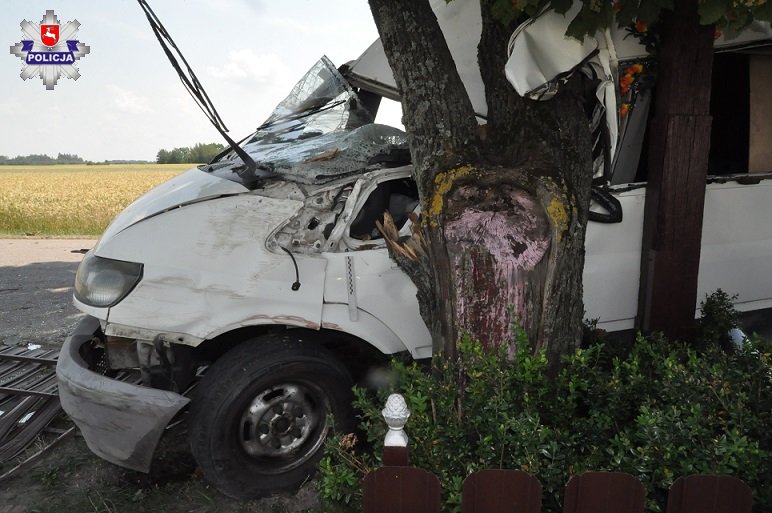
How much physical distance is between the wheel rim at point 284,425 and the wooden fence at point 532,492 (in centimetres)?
130

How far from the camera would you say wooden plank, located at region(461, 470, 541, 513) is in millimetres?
1794

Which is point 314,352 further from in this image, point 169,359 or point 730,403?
point 730,403

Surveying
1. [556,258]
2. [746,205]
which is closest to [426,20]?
[556,258]

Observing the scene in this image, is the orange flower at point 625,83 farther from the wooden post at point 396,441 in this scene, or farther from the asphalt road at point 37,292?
the asphalt road at point 37,292

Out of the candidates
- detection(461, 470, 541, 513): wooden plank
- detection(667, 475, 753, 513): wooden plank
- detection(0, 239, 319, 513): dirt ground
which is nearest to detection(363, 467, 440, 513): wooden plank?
detection(461, 470, 541, 513): wooden plank

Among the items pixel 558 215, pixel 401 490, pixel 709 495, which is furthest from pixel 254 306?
pixel 709 495

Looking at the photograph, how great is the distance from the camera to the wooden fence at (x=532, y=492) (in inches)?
70.1

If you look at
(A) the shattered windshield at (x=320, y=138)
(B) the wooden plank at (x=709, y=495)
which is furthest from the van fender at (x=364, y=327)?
(B) the wooden plank at (x=709, y=495)

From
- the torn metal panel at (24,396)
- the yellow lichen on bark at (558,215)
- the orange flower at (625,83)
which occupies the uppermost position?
the orange flower at (625,83)

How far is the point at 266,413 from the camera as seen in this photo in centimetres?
307

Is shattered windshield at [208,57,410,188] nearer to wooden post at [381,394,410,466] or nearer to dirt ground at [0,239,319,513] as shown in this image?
dirt ground at [0,239,319,513]

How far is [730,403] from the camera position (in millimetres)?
2234

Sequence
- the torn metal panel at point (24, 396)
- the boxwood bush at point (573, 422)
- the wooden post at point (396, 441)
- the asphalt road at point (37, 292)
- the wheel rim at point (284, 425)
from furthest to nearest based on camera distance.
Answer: the asphalt road at point (37, 292), the torn metal panel at point (24, 396), the wheel rim at point (284, 425), the boxwood bush at point (573, 422), the wooden post at point (396, 441)

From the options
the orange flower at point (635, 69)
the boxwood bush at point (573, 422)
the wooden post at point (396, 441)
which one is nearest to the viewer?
the wooden post at point (396, 441)
